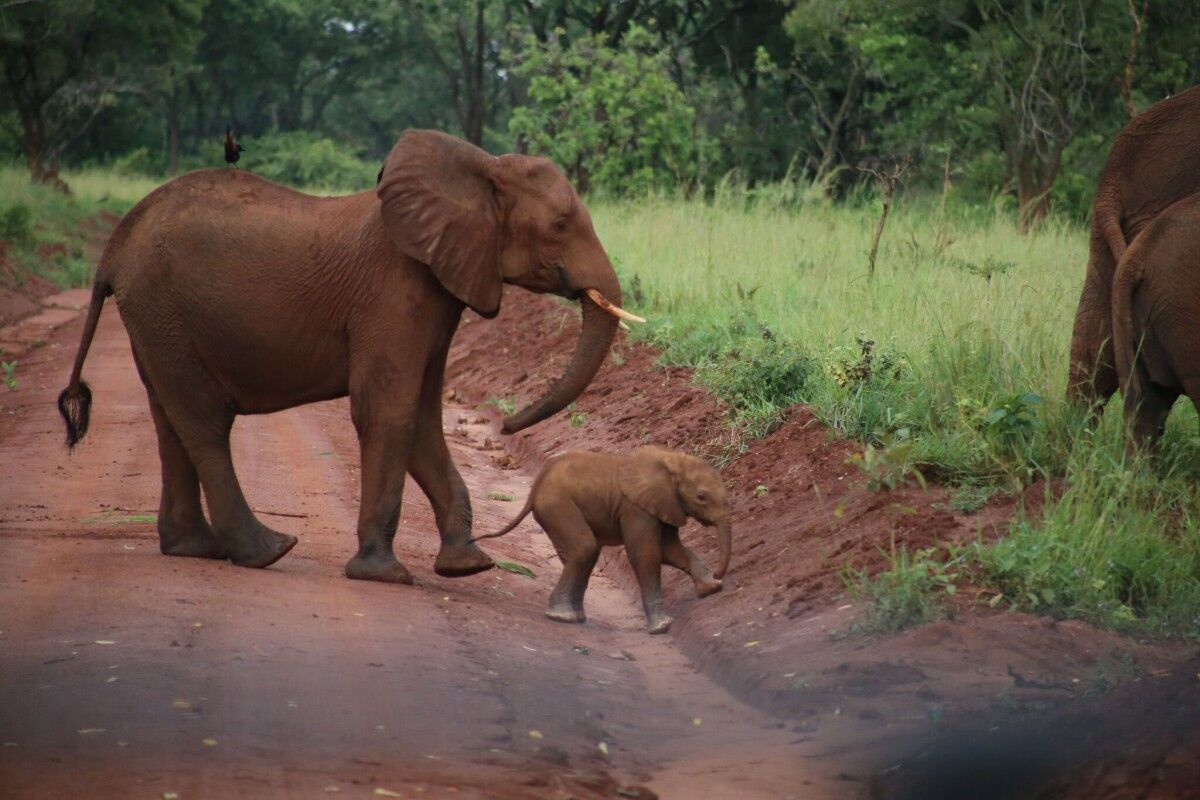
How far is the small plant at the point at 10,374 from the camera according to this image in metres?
14.0

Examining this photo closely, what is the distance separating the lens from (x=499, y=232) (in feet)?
24.4

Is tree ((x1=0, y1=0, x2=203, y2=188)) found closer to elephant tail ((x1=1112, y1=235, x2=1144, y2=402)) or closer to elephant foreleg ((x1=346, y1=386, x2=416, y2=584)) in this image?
elephant foreleg ((x1=346, y1=386, x2=416, y2=584))

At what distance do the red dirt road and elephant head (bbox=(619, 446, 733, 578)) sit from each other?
0.62 metres

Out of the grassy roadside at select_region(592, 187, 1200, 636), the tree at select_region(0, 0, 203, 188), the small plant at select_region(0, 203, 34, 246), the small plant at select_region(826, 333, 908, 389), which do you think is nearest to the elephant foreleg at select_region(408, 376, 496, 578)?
the grassy roadside at select_region(592, 187, 1200, 636)

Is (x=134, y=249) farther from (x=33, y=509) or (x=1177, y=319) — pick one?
(x=1177, y=319)

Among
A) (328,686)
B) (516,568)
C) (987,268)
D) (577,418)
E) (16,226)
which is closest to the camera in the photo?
(328,686)

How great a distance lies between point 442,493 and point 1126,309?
3.28 meters

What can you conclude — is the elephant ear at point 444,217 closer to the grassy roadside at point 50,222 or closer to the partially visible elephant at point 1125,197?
the partially visible elephant at point 1125,197

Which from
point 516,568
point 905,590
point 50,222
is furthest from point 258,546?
point 50,222

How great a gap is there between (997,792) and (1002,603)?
1.54 metres

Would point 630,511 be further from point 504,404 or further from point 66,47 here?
point 66,47

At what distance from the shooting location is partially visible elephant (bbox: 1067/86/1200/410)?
7836 millimetres

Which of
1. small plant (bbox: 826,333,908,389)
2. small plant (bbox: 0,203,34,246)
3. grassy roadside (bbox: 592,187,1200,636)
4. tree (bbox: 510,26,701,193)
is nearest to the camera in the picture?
grassy roadside (bbox: 592,187,1200,636)

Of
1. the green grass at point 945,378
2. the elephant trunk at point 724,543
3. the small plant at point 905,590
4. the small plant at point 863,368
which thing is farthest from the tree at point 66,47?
the small plant at point 905,590
